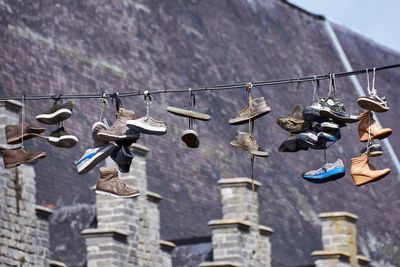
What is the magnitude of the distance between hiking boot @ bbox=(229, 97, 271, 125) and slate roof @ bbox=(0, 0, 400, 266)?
12.1 metres

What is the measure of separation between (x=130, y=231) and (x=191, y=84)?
12.9 metres

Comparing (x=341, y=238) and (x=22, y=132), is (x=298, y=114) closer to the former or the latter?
(x=22, y=132)

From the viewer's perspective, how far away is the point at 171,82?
48438 mm

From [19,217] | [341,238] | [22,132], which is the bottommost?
[22,132]

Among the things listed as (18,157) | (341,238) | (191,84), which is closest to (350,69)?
(191,84)

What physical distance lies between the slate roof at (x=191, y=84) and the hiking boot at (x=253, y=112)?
474 inches

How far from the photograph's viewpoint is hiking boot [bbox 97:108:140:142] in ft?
82.6

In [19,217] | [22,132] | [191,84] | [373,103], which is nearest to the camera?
[373,103]

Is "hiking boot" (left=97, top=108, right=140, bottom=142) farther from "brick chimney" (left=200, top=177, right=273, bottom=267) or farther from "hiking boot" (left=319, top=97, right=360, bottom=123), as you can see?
"brick chimney" (left=200, top=177, right=273, bottom=267)

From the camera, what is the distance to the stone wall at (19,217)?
108 feet

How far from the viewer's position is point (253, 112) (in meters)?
25.4

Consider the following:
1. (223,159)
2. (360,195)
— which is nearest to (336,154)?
(360,195)

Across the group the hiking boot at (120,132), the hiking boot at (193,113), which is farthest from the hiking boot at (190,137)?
the hiking boot at (120,132)

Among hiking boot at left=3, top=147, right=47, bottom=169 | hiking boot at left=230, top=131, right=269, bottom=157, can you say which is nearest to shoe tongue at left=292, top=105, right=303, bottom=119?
hiking boot at left=230, top=131, right=269, bottom=157
